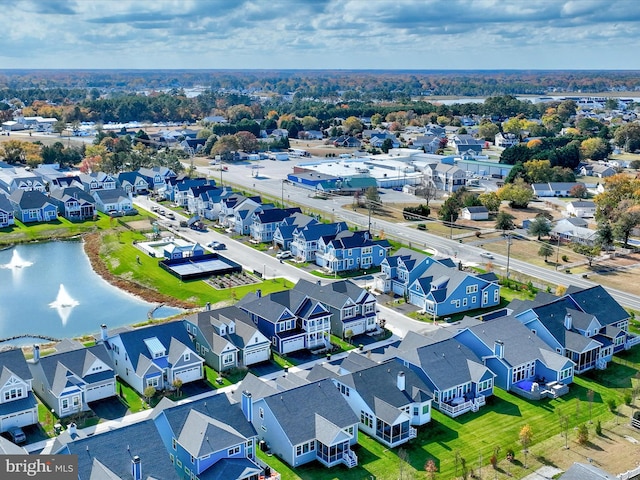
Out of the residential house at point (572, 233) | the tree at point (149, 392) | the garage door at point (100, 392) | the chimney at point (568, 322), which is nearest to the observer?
the tree at point (149, 392)

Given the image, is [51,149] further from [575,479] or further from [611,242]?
[575,479]

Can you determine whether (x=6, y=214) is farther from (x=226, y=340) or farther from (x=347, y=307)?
(x=347, y=307)

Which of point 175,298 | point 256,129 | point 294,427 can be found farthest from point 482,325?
point 256,129

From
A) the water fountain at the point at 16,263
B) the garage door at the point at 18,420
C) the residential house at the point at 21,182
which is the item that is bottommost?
the water fountain at the point at 16,263

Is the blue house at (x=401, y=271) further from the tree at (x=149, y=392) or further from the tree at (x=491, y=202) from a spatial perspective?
the tree at (x=491, y=202)

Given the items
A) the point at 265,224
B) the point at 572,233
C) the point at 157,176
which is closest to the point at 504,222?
the point at 572,233

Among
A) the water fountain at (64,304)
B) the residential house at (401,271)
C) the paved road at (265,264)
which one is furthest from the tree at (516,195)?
the water fountain at (64,304)
